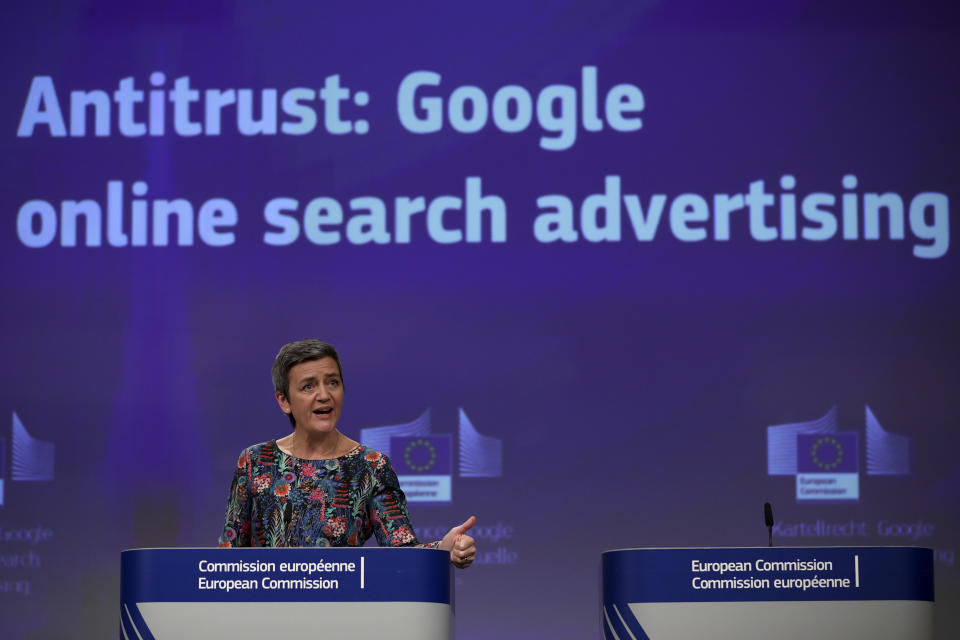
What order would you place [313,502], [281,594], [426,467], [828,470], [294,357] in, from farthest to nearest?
[426,467]
[828,470]
[294,357]
[313,502]
[281,594]

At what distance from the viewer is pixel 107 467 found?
217 inches

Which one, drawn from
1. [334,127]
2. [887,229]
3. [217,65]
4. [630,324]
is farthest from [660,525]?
[217,65]

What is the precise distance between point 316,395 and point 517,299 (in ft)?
7.81

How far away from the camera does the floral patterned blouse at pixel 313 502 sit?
3.21m

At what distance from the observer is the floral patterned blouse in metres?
3.21

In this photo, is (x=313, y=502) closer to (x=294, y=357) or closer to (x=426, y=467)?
(x=294, y=357)

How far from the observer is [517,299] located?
5.55 meters

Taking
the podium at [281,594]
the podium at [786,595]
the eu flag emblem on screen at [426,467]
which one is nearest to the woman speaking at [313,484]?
the podium at [281,594]

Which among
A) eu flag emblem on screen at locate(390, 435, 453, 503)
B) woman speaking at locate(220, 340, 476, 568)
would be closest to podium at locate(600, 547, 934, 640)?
woman speaking at locate(220, 340, 476, 568)

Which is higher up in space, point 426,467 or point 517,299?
point 517,299

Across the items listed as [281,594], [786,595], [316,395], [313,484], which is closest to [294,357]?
[316,395]

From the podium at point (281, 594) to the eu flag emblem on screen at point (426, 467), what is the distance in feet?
9.13

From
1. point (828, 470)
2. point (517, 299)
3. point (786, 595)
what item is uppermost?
point (517, 299)

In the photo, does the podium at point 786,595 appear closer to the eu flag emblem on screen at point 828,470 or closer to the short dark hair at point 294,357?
the short dark hair at point 294,357
